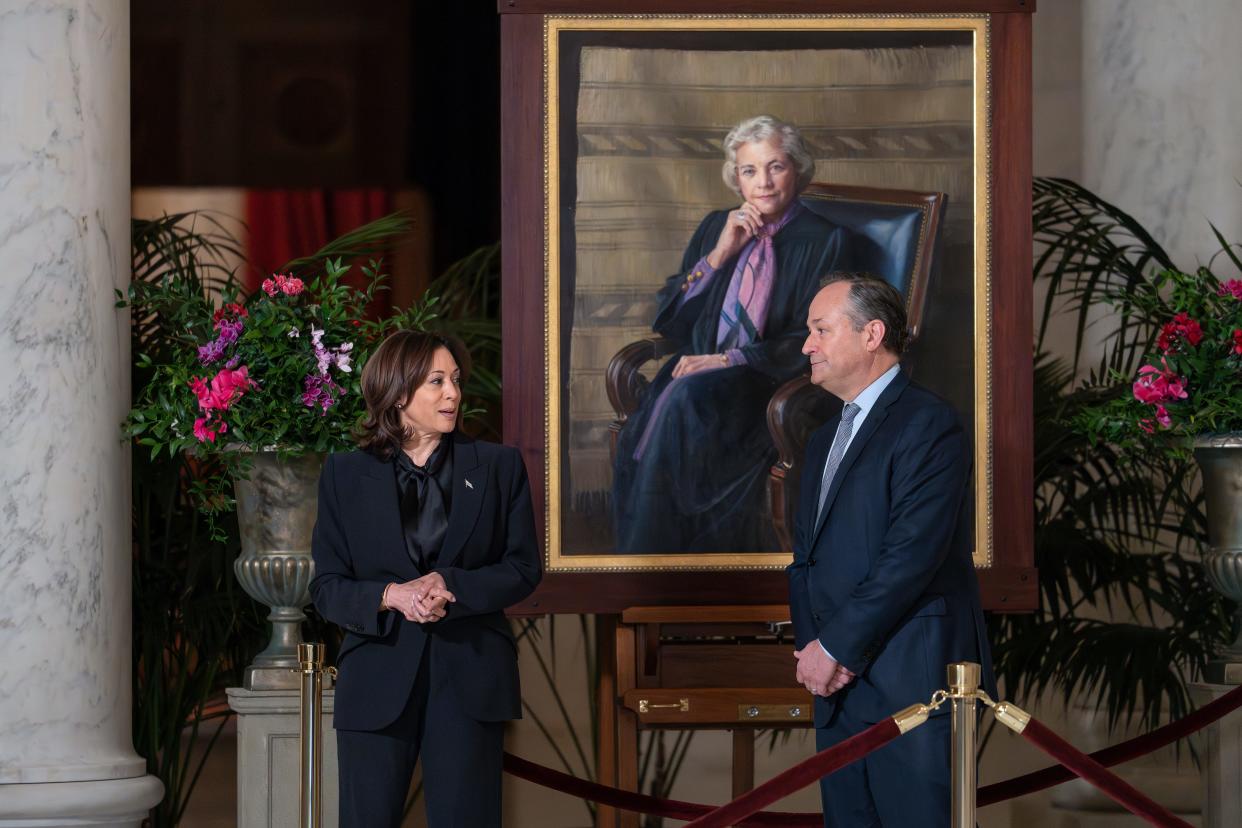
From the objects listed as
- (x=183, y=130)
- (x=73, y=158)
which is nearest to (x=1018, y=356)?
(x=73, y=158)

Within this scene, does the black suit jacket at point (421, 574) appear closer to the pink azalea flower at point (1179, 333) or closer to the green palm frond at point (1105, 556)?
the pink azalea flower at point (1179, 333)

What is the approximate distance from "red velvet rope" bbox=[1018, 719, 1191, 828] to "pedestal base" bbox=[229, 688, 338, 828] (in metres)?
2.16

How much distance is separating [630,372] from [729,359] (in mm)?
318

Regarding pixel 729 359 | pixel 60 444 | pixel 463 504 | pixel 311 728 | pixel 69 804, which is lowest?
pixel 69 804

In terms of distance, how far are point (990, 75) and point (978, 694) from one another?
2.51 meters

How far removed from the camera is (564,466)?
5246 millimetres

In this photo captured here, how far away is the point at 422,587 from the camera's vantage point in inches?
144

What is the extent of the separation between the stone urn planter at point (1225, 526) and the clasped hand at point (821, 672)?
189 centimetres

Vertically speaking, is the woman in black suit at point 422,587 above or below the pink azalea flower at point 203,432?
below

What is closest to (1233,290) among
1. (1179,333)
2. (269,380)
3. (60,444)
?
(1179,333)

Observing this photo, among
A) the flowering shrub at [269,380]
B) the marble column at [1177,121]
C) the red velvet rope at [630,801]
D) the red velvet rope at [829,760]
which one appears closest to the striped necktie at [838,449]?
the red velvet rope at [829,760]

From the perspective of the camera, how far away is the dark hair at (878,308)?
152 inches

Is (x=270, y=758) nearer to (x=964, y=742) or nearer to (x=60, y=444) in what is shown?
(x=60, y=444)

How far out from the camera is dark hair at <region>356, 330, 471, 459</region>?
381 centimetres
